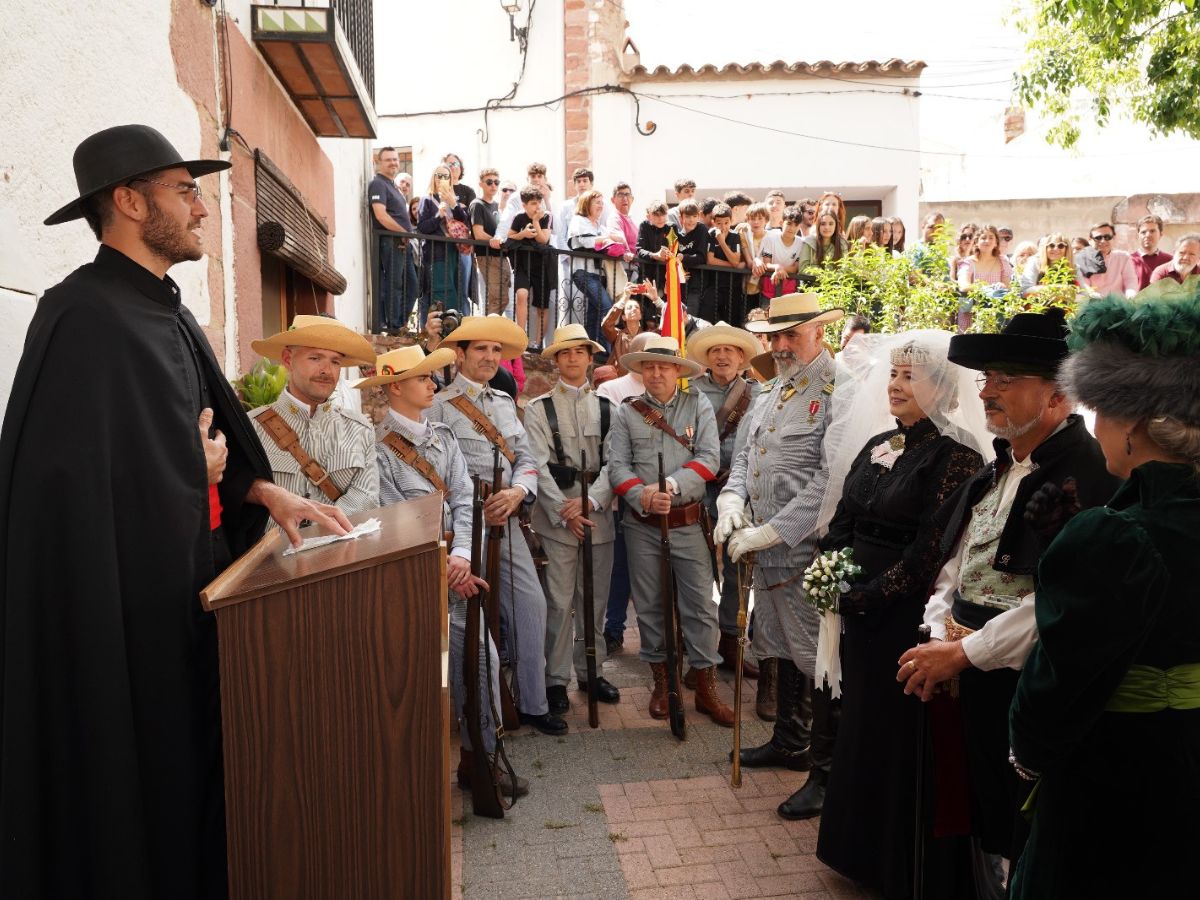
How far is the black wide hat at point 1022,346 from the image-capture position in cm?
290

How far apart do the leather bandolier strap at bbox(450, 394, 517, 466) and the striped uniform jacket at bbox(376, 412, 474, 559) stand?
385 millimetres

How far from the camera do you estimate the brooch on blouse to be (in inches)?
147

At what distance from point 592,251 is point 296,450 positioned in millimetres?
6812

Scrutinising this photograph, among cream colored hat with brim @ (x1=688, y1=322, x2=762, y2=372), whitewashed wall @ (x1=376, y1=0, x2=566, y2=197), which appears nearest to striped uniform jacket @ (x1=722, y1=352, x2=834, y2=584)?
cream colored hat with brim @ (x1=688, y1=322, x2=762, y2=372)

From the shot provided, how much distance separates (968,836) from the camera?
325 centimetres

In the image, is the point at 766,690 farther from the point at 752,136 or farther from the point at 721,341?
the point at 752,136

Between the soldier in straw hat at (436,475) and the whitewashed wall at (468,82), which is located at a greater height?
the whitewashed wall at (468,82)

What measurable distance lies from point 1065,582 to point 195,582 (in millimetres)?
2077

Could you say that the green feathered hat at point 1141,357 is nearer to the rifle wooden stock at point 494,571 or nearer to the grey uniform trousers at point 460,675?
the grey uniform trousers at point 460,675

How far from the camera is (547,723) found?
5.35 m

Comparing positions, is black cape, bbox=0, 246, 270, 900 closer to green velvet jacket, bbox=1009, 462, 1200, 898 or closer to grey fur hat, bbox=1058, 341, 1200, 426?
green velvet jacket, bbox=1009, 462, 1200, 898

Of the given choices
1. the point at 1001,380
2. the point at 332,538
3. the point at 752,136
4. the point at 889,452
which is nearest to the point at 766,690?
the point at 889,452

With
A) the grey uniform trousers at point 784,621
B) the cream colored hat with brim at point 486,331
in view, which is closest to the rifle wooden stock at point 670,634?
the grey uniform trousers at point 784,621

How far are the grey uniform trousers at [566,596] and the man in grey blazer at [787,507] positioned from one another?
1101mm
